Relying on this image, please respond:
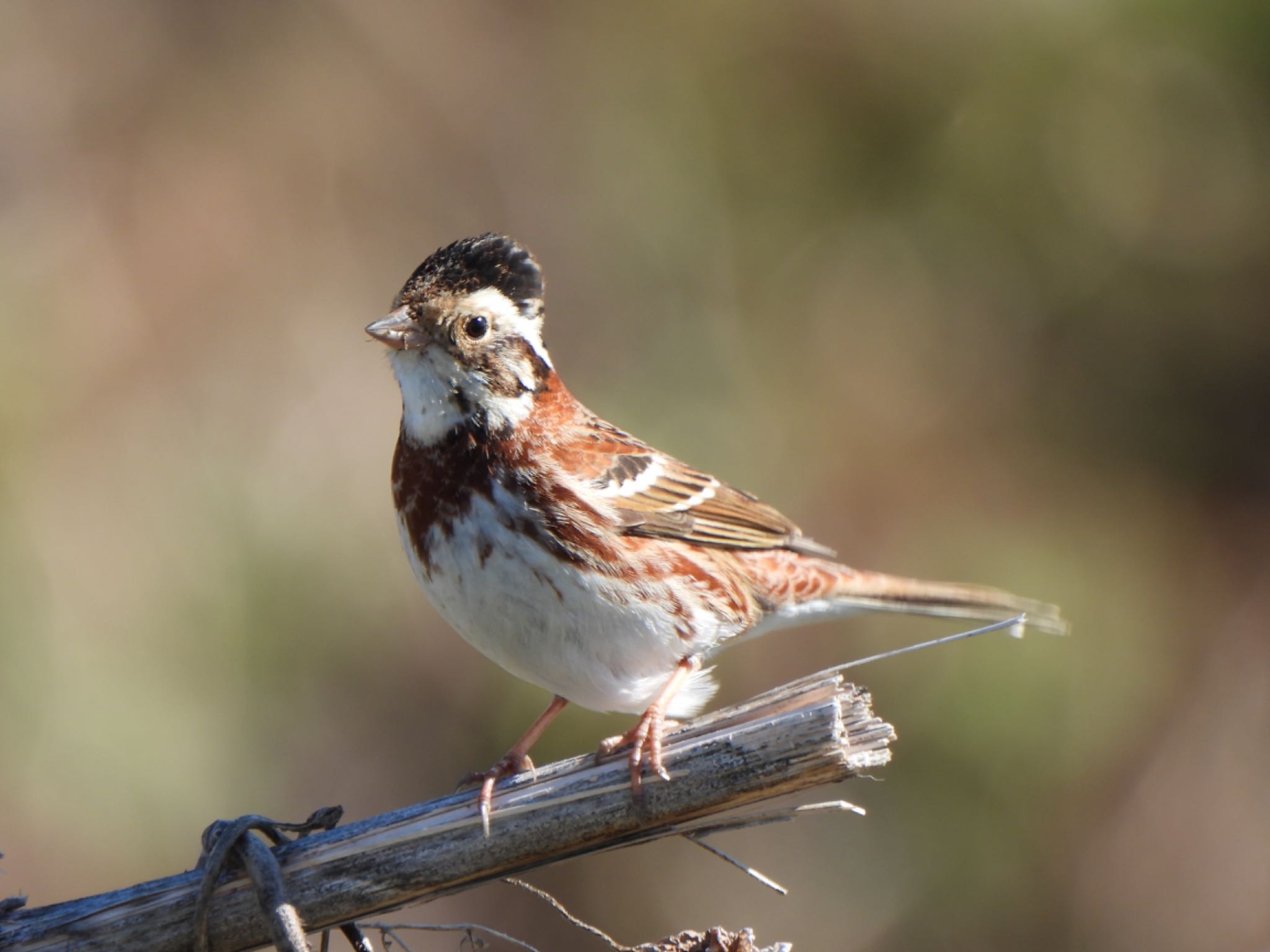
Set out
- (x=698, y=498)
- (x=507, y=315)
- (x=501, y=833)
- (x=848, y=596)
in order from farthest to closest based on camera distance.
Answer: (x=848, y=596) < (x=698, y=498) < (x=507, y=315) < (x=501, y=833)

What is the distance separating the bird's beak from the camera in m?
3.62

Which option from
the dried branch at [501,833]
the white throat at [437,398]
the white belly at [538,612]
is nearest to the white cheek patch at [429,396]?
the white throat at [437,398]

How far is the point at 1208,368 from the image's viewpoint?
7.19 meters

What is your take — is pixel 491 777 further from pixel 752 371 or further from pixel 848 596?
pixel 752 371

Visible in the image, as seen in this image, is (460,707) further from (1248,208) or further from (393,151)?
(1248,208)

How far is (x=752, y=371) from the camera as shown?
23.0 feet

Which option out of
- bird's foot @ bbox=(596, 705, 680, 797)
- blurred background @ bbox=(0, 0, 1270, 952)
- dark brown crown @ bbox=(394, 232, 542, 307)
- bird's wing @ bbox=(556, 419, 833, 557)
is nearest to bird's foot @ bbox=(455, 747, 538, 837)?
bird's foot @ bbox=(596, 705, 680, 797)

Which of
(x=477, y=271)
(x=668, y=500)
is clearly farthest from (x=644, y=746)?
(x=477, y=271)

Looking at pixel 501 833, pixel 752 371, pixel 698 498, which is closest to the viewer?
pixel 501 833

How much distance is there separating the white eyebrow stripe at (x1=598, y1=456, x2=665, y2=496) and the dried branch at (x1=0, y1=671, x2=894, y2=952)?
48.9 inches

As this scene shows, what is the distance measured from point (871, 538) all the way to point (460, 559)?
13.1ft

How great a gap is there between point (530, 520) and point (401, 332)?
0.69 meters

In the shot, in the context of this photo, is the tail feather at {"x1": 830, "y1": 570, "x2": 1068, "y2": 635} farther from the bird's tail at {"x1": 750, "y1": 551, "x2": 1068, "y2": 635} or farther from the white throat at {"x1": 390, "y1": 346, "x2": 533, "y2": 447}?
the white throat at {"x1": 390, "y1": 346, "x2": 533, "y2": 447}

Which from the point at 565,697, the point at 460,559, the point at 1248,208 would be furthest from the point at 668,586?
the point at 1248,208
